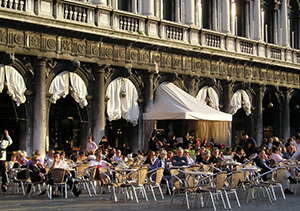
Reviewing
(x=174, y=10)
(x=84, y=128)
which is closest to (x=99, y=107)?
(x=84, y=128)

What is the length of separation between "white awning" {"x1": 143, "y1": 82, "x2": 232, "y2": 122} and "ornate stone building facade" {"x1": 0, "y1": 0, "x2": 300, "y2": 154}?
456 millimetres

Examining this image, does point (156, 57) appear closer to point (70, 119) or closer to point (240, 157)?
point (70, 119)

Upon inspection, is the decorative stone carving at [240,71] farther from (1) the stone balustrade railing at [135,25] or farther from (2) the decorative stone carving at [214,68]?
(2) the decorative stone carving at [214,68]

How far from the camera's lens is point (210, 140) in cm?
2319

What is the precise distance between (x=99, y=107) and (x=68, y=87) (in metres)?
1.51

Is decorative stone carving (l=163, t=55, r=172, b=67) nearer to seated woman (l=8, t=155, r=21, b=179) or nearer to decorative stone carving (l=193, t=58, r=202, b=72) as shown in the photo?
decorative stone carving (l=193, t=58, r=202, b=72)

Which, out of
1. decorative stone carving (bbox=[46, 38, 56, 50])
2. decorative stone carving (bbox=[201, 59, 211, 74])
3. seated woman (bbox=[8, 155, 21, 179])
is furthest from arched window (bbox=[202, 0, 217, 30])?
seated woman (bbox=[8, 155, 21, 179])

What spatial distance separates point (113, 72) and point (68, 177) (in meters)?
8.09

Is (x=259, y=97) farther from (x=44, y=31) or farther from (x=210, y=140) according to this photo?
(x=44, y=31)

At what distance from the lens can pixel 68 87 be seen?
19.1 metres

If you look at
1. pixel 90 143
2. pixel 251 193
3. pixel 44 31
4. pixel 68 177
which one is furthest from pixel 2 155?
pixel 251 193

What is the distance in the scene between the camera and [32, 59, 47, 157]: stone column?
17891mm

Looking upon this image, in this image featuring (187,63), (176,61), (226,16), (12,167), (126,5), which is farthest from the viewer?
(226,16)

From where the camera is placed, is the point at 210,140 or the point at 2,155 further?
the point at 210,140
